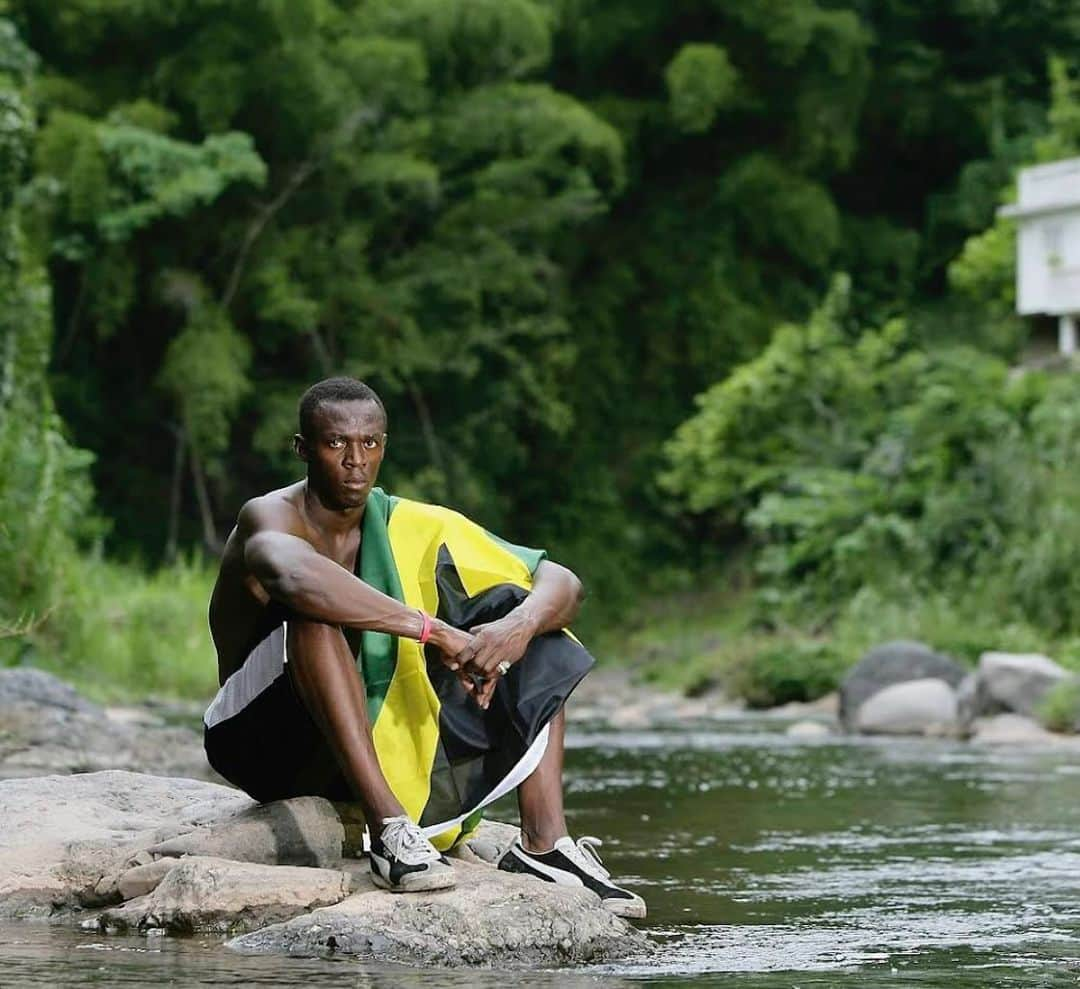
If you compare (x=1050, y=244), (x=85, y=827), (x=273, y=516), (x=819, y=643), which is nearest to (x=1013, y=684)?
(x=819, y=643)

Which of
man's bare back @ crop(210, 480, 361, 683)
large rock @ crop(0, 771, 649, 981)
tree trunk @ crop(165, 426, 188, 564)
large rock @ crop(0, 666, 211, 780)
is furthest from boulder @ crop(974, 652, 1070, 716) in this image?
tree trunk @ crop(165, 426, 188, 564)

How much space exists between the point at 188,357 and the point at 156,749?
15421mm

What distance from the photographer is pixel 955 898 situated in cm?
589

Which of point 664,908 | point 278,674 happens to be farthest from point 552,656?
point 664,908

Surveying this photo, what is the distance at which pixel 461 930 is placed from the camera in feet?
14.9

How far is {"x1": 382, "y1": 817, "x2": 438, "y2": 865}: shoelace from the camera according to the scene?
15.4 ft

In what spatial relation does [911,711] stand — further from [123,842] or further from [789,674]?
[123,842]

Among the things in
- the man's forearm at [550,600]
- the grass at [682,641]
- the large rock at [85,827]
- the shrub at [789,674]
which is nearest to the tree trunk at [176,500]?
the grass at [682,641]

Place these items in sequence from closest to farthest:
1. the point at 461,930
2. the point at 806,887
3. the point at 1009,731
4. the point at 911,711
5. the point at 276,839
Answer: the point at 461,930
the point at 276,839
the point at 806,887
the point at 1009,731
the point at 911,711

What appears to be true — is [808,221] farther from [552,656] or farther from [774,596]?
[552,656]

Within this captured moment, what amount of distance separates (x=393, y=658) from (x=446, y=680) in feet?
0.46

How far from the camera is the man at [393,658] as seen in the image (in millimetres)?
4773

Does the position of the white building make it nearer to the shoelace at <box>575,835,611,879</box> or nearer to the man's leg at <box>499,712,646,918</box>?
the shoelace at <box>575,835,611,879</box>

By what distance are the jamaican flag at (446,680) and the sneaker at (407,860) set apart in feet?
0.67
